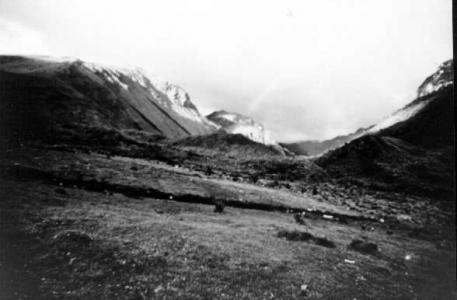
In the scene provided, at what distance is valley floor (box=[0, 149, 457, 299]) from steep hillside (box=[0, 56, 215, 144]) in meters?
10.1

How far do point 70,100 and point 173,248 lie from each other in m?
87.8

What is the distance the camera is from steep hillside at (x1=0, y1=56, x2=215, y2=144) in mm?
49312

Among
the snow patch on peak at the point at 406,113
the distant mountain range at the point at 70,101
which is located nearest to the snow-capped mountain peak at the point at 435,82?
the snow patch on peak at the point at 406,113

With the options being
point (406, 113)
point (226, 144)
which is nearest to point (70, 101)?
point (226, 144)

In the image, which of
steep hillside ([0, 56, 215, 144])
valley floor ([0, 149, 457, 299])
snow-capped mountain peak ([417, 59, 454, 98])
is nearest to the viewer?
valley floor ([0, 149, 457, 299])

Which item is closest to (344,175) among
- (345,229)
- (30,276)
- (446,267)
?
(345,229)

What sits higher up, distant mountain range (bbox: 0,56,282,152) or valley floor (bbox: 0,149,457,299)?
distant mountain range (bbox: 0,56,282,152)

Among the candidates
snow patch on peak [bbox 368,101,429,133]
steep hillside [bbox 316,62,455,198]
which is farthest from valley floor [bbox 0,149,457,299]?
snow patch on peak [bbox 368,101,429,133]

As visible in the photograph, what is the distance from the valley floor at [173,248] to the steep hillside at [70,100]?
10120 millimetres

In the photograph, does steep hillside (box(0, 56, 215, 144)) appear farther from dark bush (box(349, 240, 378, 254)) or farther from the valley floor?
dark bush (box(349, 240, 378, 254))

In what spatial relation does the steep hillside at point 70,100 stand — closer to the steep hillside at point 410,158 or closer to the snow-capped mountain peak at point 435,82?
the steep hillside at point 410,158

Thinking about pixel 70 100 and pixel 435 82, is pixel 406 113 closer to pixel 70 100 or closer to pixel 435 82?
pixel 435 82

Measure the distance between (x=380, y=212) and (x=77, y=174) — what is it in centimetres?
3271

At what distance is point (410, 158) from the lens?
66812mm
